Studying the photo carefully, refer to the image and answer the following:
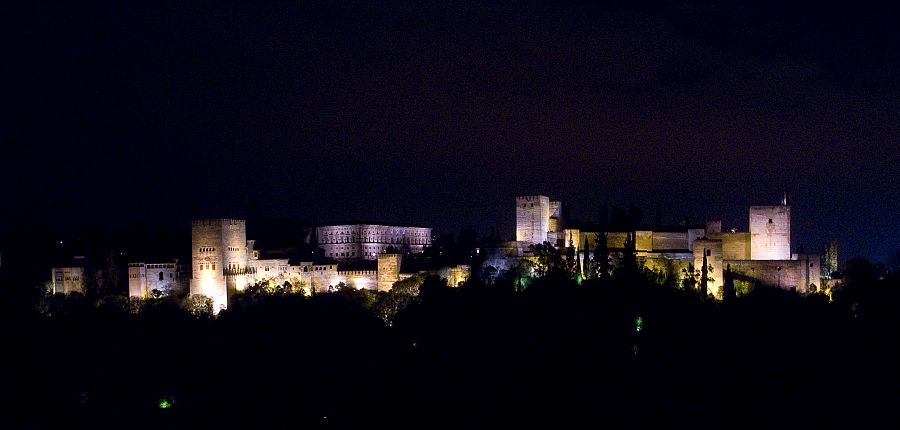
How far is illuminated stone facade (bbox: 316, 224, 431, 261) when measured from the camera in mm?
72062

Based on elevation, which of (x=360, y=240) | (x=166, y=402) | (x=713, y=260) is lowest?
(x=166, y=402)

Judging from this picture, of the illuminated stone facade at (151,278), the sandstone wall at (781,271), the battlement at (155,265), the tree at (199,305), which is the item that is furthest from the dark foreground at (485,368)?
the battlement at (155,265)

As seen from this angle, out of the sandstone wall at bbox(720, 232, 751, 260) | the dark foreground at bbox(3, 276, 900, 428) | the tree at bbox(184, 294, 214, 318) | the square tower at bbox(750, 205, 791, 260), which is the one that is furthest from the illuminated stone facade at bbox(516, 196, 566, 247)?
the tree at bbox(184, 294, 214, 318)

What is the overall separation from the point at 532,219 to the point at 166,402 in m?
29.2

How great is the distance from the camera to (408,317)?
43.4m

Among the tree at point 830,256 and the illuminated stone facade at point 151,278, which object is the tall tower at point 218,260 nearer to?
the illuminated stone facade at point 151,278

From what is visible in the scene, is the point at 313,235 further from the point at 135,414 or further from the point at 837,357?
the point at 837,357

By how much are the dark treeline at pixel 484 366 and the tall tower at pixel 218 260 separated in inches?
391

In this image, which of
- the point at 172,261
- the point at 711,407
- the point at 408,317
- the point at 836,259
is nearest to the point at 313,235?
the point at 172,261

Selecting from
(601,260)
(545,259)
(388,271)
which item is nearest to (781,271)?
(601,260)

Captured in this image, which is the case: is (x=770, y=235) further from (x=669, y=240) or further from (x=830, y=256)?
(x=830, y=256)

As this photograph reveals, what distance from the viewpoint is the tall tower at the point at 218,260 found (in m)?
54.0

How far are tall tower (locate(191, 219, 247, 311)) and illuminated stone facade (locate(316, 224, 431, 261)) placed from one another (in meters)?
15.2

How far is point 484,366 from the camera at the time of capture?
121ft
